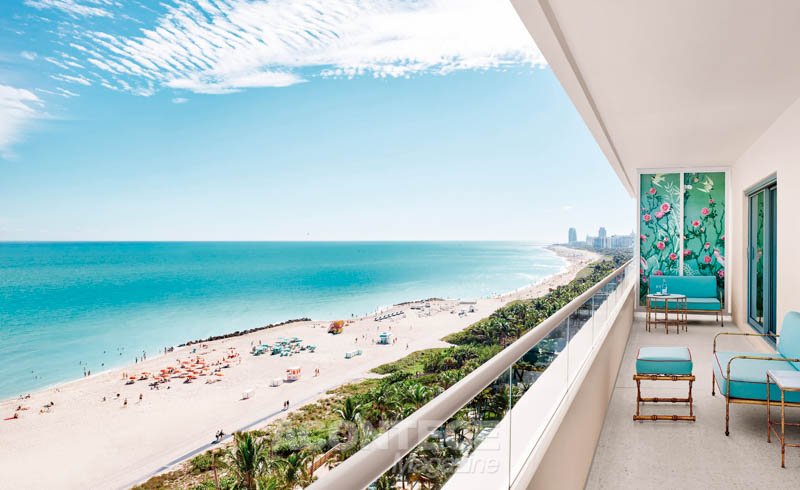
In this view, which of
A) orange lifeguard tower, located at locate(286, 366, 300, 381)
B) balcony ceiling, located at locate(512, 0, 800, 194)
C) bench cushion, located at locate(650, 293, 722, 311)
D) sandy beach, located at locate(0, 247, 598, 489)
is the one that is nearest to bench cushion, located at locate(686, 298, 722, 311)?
bench cushion, located at locate(650, 293, 722, 311)

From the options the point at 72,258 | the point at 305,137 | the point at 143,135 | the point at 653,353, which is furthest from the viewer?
the point at 305,137

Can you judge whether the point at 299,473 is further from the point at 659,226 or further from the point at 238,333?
the point at 238,333

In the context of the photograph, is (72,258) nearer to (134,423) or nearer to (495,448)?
(134,423)

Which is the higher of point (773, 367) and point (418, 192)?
point (418, 192)

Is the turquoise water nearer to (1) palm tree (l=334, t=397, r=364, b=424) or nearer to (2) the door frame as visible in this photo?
(1) palm tree (l=334, t=397, r=364, b=424)

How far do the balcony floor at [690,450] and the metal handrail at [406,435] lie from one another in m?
2.32

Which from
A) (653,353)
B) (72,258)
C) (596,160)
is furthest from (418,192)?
(653,353)

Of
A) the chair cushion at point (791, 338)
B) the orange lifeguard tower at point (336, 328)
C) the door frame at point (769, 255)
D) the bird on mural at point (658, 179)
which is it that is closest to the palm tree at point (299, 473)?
the chair cushion at point (791, 338)

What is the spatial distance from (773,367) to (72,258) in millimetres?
62379

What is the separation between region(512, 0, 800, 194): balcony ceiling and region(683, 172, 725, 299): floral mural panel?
2935mm

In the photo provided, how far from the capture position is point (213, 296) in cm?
5362

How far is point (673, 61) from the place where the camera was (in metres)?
4.04

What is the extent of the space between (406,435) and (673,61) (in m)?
4.38

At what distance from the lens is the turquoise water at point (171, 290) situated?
33.4 m
